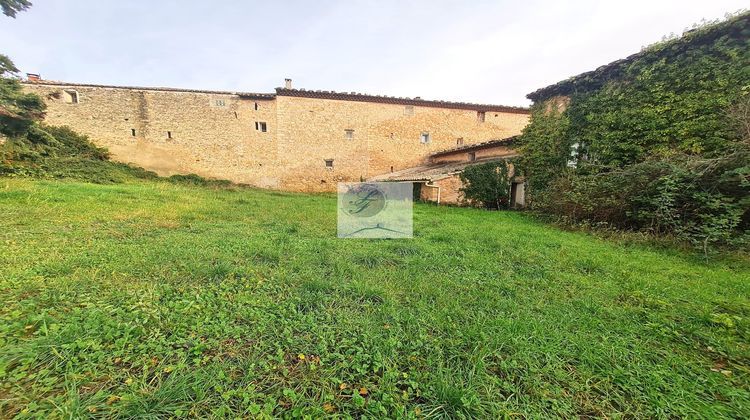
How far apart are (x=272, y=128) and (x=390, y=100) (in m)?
8.45

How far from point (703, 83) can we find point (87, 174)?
2524 centimetres

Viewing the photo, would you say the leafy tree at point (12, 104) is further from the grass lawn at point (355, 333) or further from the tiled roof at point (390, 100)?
the grass lawn at point (355, 333)

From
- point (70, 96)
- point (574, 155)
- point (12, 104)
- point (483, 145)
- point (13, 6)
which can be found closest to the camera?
point (574, 155)

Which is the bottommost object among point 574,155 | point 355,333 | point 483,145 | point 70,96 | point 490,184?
point 355,333

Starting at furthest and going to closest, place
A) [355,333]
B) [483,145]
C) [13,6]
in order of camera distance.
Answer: [483,145]
[13,6]
[355,333]

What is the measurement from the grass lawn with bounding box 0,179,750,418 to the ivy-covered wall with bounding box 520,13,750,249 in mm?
2139

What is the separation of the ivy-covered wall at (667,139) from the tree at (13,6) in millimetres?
23308

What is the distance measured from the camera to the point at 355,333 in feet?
7.25

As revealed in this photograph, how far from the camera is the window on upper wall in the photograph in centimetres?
1582

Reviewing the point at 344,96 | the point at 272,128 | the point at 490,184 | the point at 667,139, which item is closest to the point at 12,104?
the point at 272,128

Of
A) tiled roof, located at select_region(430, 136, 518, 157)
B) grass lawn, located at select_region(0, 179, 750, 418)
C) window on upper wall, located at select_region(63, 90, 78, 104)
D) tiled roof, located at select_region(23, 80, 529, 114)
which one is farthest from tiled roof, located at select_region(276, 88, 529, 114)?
grass lawn, located at select_region(0, 179, 750, 418)

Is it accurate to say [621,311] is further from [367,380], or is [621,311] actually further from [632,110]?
[632,110]

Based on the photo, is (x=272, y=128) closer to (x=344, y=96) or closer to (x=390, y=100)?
(x=344, y=96)

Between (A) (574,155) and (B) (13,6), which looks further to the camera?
(B) (13,6)
